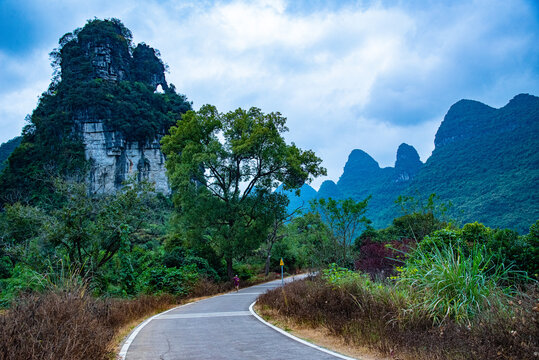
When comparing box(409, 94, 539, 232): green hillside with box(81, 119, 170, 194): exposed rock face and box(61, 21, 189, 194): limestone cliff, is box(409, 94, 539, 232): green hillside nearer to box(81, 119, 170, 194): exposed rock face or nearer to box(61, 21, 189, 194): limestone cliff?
box(61, 21, 189, 194): limestone cliff

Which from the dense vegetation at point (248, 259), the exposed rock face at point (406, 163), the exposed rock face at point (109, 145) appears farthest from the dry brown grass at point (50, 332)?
the exposed rock face at point (406, 163)

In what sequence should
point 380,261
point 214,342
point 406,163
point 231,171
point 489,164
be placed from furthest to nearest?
point 406,163 < point 489,164 < point 231,171 < point 380,261 < point 214,342

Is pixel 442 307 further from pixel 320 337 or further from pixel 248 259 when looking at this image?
pixel 248 259

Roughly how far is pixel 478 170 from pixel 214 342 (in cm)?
8917

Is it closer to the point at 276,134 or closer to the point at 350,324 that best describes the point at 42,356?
the point at 350,324

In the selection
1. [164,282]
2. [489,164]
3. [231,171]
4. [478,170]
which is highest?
[489,164]

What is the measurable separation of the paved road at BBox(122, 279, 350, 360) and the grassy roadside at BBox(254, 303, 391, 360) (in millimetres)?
409

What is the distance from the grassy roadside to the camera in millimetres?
5934

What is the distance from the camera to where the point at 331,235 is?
15.6 meters

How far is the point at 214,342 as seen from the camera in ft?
23.8

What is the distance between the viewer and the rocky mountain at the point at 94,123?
57.1m

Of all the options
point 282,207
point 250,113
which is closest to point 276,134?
point 250,113

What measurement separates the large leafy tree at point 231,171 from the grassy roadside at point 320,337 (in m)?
12.7

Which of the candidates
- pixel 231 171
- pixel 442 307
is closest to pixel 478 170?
pixel 231 171
